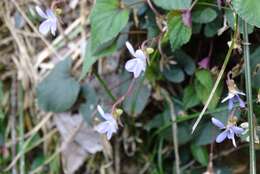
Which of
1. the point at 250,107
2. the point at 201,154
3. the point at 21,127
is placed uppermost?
the point at 250,107

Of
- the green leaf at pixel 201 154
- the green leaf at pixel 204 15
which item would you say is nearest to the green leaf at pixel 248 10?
the green leaf at pixel 204 15

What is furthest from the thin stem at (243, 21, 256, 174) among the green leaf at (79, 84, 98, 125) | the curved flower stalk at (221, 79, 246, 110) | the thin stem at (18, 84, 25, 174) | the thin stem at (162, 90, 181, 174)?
the thin stem at (18, 84, 25, 174)

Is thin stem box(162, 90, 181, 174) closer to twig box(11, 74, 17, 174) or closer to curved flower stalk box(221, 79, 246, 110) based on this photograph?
curved flower stalk box(221, 79, 246, 110)

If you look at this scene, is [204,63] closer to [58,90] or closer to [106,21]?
[106,21]

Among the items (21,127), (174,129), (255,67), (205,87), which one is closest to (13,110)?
(21,127)

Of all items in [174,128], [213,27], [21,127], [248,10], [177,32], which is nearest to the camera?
[248,10]

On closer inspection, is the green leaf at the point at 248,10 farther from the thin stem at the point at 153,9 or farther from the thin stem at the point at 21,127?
the thin stem at the point at 21,127
